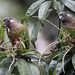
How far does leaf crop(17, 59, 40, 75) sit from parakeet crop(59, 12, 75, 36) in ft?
1.48

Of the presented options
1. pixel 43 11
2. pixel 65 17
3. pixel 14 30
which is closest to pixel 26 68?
pixel 43 11

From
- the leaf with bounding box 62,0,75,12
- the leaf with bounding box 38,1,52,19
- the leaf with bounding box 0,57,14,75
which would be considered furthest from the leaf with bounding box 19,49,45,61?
the leaf with bounding box 62,0,75,12

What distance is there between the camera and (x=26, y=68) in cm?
135

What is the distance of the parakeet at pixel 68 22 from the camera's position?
5.51 feet

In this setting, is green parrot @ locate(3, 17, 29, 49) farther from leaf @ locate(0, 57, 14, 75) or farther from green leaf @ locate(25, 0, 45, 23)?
leaf @ locate(0, 57, 14, 75)

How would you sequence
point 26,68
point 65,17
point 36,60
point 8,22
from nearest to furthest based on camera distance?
point 26,68, point 36,60, point 65,17, point 8,22

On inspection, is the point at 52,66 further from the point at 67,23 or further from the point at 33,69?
the point at 67,23

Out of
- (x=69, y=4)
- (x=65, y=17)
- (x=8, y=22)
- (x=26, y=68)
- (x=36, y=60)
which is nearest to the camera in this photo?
(x=26, y=68)

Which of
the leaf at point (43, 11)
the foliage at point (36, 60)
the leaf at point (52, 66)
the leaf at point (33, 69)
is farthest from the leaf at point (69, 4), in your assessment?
the leaf at point (33, 69)

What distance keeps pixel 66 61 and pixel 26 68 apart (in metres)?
0.30

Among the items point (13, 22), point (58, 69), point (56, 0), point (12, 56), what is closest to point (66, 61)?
point (58, 69)

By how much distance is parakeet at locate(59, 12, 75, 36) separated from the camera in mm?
1679

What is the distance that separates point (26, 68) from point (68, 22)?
66 centimetres

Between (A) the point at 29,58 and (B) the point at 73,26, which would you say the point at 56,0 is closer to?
(B) the point at 73,26
